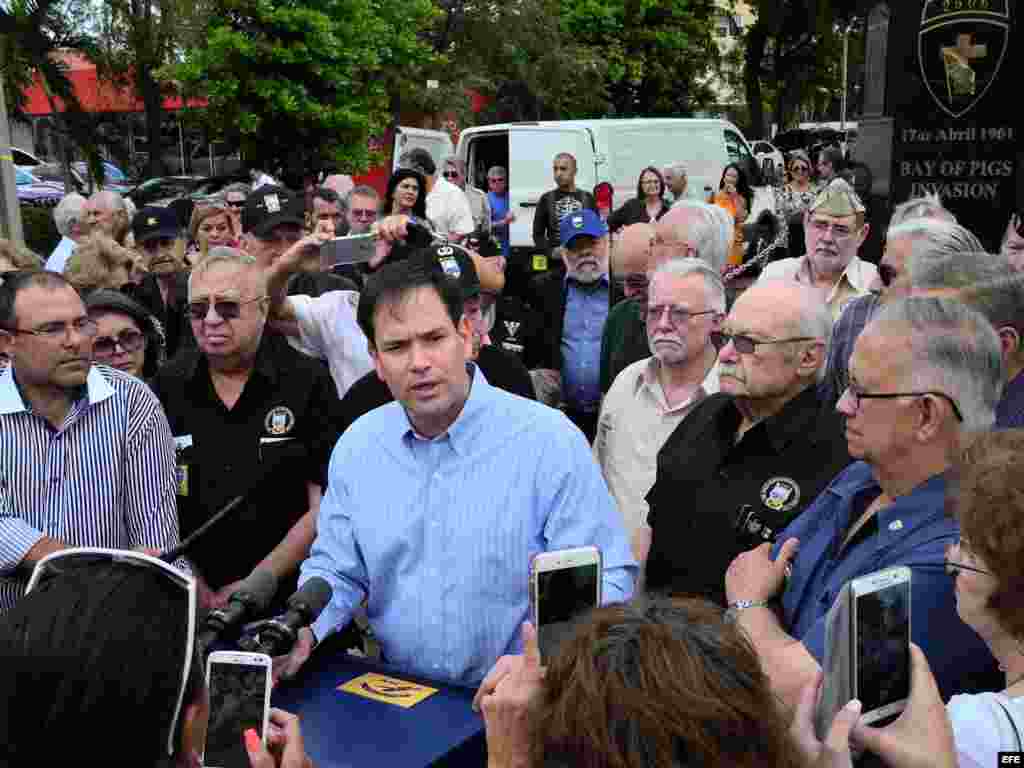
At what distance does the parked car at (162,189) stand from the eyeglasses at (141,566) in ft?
57.3

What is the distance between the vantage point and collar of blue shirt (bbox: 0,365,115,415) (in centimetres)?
343

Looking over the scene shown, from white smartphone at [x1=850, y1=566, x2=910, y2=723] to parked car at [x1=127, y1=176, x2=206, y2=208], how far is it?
58.7ft

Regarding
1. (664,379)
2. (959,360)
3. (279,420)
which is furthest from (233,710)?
(664,379)

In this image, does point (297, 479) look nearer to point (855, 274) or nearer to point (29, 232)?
point (855, 274)

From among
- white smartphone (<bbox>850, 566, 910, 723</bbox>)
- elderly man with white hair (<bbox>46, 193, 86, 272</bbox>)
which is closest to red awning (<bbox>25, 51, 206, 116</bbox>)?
elderly man with white hair (<bbox>46, 193, 86, 272</bbox>)

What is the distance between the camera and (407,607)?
2.80 metres

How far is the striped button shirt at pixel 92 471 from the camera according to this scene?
3.38 m

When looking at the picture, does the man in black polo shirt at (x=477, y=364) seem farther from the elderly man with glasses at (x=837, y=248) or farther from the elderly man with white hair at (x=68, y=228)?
the elderly man with white hair at (x=68, y=228)

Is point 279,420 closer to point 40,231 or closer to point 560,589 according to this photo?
point 560,589

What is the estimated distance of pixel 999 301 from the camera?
133 inches

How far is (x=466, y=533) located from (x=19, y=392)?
1.68 meters

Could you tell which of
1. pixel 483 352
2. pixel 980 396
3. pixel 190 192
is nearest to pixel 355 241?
pixel 483 352

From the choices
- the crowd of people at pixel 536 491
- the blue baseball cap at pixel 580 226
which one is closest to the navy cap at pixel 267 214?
the crowd of people at pixel 536 491

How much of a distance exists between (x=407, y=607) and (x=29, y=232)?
1311 cm
